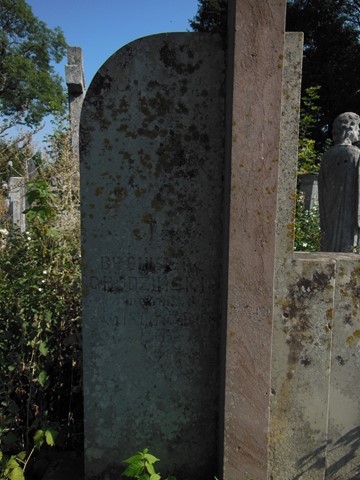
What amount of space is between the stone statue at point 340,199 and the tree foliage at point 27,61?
3127cm

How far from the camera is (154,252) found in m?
2.06

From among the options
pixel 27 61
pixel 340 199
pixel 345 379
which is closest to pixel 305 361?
pixel 345 379

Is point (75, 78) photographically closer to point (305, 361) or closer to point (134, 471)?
point (305, 361)

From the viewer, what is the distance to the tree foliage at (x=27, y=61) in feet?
111

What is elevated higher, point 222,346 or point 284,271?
point 284,271

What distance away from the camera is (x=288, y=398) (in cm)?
→ 208

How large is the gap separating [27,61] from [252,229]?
3810 centimetres

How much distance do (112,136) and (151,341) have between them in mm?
1076

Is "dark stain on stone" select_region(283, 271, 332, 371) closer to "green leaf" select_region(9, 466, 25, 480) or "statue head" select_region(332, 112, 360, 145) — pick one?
"green leaf" select_region(9, 466, 25, 480)

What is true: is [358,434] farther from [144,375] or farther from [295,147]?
[295,147]

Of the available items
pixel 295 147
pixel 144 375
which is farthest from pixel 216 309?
pixel 295 147

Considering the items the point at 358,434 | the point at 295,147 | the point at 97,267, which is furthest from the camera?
the point at 358,434

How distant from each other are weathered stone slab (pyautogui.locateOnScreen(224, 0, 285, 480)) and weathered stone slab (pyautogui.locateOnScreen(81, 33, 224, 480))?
24 centimetres

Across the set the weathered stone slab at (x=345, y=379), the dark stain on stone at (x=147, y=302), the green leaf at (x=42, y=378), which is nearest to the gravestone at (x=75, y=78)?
the green leaf at (x=42, y=378)
